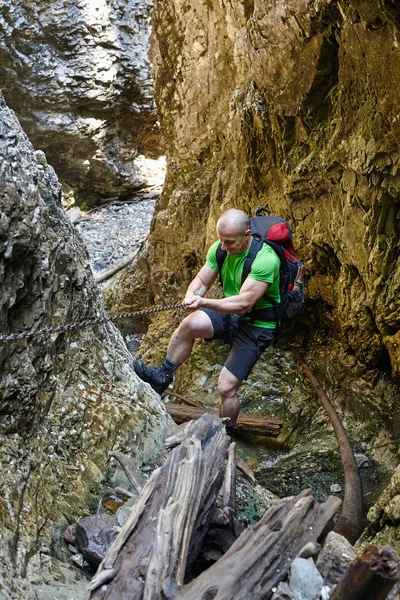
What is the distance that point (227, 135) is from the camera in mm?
8938

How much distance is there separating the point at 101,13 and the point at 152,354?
1160 centimetres

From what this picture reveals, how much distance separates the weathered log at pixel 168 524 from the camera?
8.46 feet

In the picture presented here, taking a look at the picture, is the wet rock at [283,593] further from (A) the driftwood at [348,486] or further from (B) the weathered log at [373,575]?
Answer: (A) the driftwood at [348,486]

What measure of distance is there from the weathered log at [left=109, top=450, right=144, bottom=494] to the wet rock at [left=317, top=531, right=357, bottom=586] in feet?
5.57

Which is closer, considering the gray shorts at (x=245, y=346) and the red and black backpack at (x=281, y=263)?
the red and black backpack at (x=281, y=263)

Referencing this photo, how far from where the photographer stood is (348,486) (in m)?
5.53

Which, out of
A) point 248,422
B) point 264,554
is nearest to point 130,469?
point 264,554

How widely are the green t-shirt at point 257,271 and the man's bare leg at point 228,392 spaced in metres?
0.62

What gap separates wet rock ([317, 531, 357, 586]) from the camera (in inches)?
97.3

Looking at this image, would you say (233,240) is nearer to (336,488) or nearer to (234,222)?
(234,222)

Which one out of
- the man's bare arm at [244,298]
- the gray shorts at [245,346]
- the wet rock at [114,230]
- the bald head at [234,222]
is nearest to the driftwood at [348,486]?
the gray shorts at [245,346]

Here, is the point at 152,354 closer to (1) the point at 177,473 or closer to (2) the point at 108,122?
(1) the point at 177,473

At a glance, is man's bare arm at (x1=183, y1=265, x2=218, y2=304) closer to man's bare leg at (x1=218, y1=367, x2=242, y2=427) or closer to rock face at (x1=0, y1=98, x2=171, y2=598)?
man's bare leg at (x1=218, y1=367, x2=242, y2=427)

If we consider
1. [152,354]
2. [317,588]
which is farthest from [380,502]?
[152,354]
